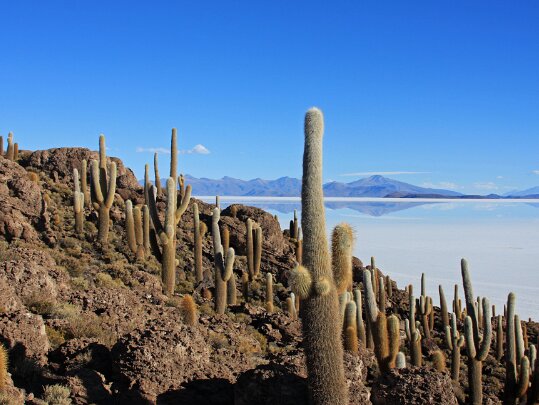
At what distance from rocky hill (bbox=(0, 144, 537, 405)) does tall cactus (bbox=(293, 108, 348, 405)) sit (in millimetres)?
334

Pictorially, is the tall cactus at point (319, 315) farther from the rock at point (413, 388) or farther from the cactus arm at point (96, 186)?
the cactus arm at point (96, 186)

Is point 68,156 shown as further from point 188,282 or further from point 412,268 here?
point 412,268

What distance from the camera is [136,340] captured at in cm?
705

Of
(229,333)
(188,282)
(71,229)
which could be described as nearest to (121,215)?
(71,229)

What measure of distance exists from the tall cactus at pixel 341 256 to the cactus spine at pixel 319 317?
186mm

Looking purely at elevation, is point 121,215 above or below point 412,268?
above

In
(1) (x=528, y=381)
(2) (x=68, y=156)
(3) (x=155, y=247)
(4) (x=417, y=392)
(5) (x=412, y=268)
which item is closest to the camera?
(4) (x=417, y=392)

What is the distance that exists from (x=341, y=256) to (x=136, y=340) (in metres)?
2.70

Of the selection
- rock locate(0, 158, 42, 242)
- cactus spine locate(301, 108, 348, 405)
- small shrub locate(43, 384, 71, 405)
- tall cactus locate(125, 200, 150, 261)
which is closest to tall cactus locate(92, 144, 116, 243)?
tall cactus locate(125, 200, 150, 261)

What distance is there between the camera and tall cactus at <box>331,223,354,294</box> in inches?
259

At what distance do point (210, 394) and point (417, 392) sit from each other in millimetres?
2460

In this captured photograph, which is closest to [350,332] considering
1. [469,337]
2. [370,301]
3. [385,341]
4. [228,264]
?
[385,341]

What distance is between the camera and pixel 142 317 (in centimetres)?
1015

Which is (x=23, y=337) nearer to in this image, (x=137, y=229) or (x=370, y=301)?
(x=370, y=301)
